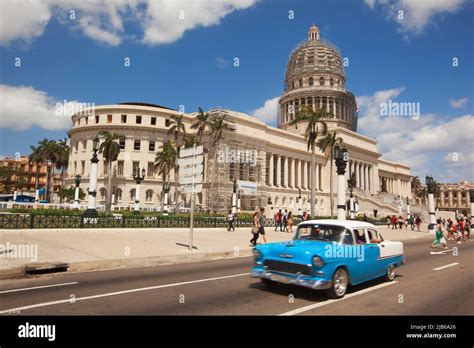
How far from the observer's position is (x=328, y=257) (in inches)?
263

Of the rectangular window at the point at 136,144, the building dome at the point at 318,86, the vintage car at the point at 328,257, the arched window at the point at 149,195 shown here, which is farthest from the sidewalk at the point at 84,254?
the building dome at the point at 318,86

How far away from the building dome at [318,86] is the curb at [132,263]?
8552cm

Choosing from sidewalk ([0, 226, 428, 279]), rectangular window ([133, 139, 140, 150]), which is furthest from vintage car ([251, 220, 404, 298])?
rectangular window ([133, 139, 140, 150])

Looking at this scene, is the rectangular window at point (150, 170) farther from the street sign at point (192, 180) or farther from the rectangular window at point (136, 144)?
the street sign at point (192, 180)

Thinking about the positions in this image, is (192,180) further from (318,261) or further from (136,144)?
(136,144)

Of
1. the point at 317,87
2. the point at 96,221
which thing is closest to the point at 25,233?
the point at 96,221

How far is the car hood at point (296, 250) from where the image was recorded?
6632 mm

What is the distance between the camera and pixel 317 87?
9831 cm

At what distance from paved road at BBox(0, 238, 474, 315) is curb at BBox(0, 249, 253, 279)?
0.52 m

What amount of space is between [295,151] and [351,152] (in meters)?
18.4

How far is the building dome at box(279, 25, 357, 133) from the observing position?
323 ft

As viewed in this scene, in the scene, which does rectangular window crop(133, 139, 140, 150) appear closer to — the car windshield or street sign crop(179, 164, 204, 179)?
→ street sign crop(179, 164, 204, 179)
